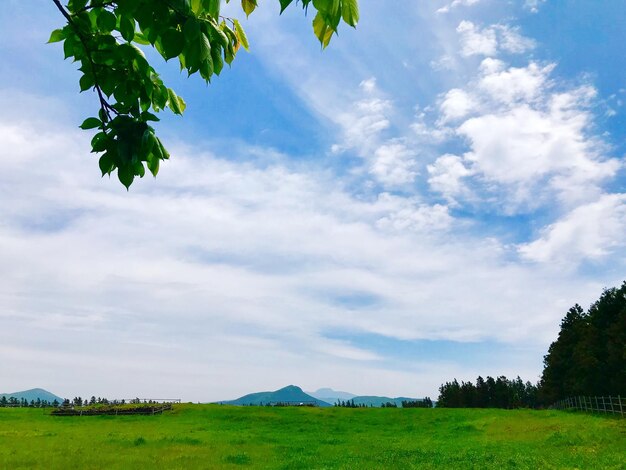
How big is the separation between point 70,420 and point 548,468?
4549 centimetres

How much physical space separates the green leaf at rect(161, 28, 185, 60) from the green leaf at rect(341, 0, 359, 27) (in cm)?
87

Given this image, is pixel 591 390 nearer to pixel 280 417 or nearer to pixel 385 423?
pixel 385 423

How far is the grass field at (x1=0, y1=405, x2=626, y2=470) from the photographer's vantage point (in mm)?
20344

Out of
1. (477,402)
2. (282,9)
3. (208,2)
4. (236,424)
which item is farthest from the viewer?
(477,402)

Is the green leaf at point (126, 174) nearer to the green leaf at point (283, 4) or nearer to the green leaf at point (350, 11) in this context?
the green leaf at point (283, 4)

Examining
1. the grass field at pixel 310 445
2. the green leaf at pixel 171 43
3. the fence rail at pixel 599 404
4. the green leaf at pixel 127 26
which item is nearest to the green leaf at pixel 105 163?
the green leaf at pixel 127 26

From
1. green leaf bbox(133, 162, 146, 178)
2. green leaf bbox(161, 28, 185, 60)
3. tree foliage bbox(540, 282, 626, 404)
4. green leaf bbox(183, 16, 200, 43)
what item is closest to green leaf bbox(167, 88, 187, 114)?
green leaf bbox(133, 162, 146, 178)

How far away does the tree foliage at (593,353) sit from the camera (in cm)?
5044

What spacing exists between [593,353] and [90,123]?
65637 mm

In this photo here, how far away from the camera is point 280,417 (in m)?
51.8

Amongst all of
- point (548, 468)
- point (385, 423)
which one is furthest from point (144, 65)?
point (385, 423)

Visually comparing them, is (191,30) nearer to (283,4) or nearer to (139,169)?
(283,4)

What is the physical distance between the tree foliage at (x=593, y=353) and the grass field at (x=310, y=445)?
18796 mm

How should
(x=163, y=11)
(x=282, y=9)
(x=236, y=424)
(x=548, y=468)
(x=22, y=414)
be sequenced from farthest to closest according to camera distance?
(x=22, y=414) → (x=236, y=424) → (x=548, y=468) → (x=163, y=11) → (x=282, y=9)
